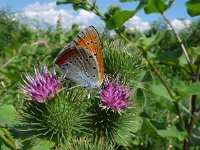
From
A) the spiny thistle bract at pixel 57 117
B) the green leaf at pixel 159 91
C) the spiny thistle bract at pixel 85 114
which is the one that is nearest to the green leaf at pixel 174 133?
the green leaf at pixel 159 91

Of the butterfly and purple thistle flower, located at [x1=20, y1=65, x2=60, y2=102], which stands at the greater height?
the butterfly

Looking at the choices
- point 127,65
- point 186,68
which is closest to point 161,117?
point 186,68

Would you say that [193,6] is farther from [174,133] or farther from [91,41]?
[91,41]

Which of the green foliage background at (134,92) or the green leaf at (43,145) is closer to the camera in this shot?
the green leaf at (43,145)

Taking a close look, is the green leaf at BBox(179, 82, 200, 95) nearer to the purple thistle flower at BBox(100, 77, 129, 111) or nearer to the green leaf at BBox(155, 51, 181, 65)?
the green leaf at BBox(155, 51, 181, 65)

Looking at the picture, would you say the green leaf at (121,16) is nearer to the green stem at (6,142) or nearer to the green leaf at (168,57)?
the green leaf at (168,57)

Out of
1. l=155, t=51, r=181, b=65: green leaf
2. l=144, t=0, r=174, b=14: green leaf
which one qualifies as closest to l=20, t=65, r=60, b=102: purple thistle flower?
l=144, t=0, r=174, b=14: green leaf

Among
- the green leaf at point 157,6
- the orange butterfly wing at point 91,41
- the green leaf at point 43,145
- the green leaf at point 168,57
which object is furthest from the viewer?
→ the green leaf at point 168,57
